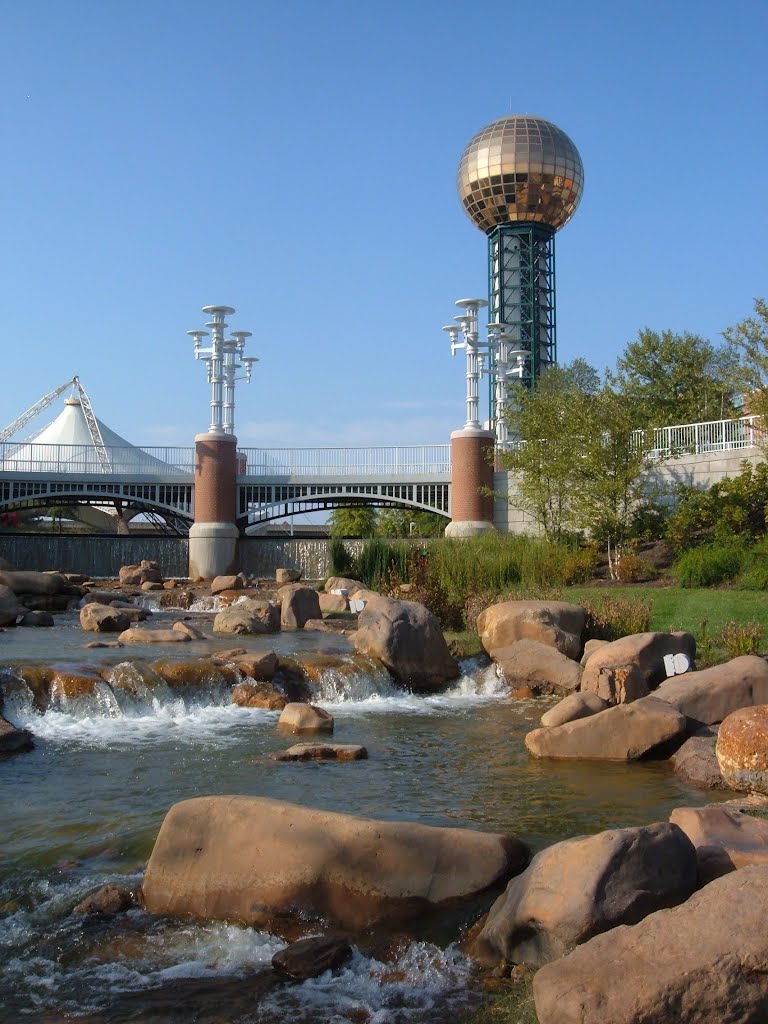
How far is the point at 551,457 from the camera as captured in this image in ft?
103

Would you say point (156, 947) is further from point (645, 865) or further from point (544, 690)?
point (544, 690)

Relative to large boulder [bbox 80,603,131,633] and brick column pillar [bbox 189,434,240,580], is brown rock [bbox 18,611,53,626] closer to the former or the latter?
large boulder [bbox 80,603,131,633]

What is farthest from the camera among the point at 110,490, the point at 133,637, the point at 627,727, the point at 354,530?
the point at 354,530

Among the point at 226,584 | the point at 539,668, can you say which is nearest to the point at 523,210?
the point at 226,584

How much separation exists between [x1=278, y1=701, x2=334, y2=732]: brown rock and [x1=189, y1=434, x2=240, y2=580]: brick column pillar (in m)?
30.0

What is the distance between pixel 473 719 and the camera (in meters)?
13.6

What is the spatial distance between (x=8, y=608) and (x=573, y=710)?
15.9 meters

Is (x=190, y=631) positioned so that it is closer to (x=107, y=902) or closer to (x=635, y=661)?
(x=635, y=661)

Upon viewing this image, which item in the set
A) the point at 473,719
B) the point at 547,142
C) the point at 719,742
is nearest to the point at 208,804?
A: the point at 719,742

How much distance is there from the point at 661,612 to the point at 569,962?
15210mm

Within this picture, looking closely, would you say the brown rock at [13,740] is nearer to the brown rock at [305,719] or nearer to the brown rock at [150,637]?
the brown rock at [305,719]

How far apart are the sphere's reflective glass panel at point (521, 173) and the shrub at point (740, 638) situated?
5514cm

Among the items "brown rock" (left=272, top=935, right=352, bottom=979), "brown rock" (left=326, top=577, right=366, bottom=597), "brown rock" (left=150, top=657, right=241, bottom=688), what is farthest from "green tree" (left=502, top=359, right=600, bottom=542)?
"brown rock" (left=272, top=935, right=352, bottom=979)

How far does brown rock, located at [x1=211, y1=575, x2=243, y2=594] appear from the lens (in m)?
32.4
